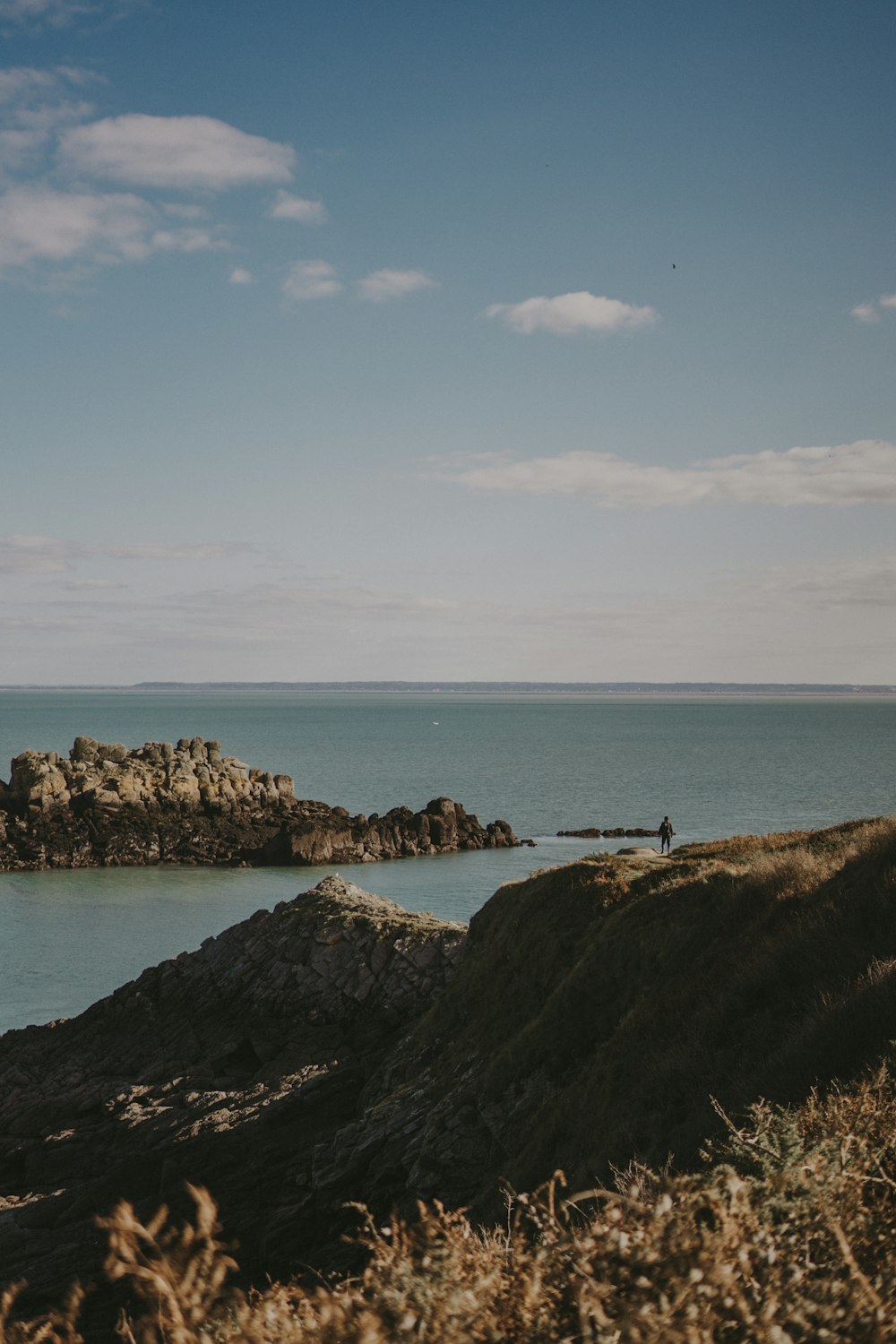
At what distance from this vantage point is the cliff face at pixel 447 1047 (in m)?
11.8

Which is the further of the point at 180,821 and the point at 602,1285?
the point at 180,821

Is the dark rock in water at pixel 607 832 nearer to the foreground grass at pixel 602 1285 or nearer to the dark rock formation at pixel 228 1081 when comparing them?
the dark rock formation at pixel 228 1081

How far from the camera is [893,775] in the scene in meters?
120

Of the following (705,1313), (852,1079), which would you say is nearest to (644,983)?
(852,1079)

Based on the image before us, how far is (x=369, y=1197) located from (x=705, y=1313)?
12.7 m

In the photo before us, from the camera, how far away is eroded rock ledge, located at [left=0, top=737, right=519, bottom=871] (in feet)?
211

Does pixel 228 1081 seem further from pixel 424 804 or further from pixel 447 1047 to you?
pixel 424 804

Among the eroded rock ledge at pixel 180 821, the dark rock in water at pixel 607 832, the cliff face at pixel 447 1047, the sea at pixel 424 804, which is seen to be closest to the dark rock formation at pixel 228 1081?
the cliff face at pixel 447 1047

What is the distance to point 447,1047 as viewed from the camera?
20.1 metres

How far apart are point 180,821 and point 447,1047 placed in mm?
51687

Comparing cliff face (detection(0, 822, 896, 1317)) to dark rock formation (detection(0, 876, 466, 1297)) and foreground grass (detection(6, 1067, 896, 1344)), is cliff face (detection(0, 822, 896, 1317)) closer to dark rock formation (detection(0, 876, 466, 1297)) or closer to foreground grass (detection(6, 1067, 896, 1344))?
dark rock formation (detection(0, 876, 466, 1297))

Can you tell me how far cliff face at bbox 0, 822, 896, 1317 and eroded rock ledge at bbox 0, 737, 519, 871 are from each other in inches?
1371

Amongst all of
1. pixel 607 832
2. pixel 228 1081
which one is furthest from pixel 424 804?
pixel 228 1081

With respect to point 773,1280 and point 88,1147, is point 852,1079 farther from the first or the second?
point 88,1147
